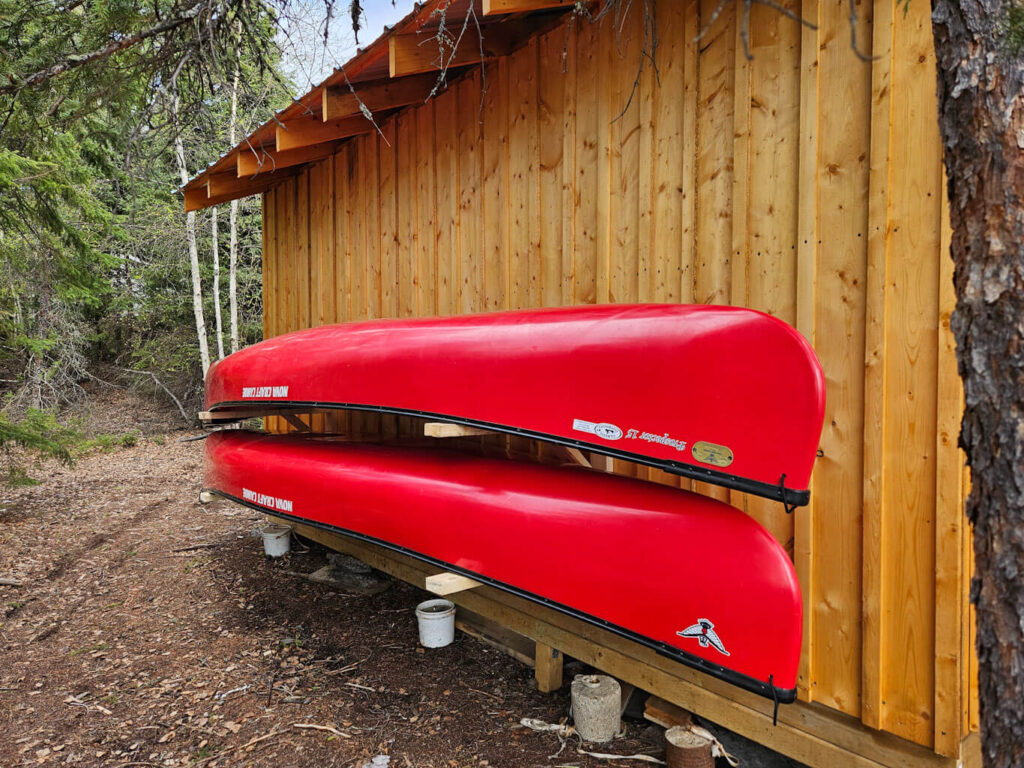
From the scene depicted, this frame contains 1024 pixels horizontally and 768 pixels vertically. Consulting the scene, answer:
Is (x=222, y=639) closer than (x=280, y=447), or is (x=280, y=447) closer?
(x=222, y=639)

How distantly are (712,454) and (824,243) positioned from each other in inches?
35.8

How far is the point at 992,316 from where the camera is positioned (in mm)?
1121

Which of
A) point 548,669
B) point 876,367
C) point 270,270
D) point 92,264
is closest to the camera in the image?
point 876,367

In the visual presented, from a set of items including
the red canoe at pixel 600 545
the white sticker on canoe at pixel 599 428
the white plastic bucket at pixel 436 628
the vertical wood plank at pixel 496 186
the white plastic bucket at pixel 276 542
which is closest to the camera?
the red canoe at pixel 600 545

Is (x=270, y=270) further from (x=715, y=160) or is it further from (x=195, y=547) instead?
(x=715, y=160)

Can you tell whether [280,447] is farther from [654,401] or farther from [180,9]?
[654,401]

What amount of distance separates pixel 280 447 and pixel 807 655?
3347 mm

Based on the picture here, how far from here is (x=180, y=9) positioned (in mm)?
2982

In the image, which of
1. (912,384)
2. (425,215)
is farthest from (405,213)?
(912,384)

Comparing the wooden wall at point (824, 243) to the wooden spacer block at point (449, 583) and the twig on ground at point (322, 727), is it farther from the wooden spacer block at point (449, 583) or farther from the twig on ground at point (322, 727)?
the twig on ground at point (322, 727)

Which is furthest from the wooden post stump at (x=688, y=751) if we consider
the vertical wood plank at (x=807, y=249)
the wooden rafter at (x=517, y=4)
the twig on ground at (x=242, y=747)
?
the wooden rafter at (x=517, y=4)

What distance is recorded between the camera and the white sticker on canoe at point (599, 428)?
2.36m

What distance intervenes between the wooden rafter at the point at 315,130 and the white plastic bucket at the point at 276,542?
10.3 ft

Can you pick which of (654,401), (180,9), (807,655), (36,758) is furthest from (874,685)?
(180,9)
